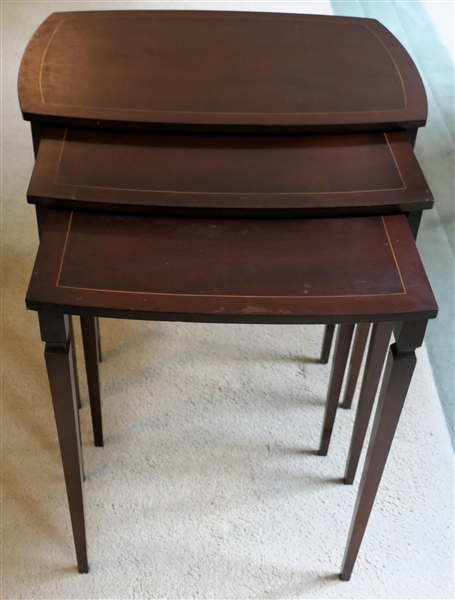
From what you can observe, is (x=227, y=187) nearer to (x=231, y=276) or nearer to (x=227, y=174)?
(x=227, y=174)

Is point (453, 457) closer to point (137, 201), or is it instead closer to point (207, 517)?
point (207, 517)

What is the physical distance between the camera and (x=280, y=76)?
1134mm

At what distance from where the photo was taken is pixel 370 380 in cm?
114

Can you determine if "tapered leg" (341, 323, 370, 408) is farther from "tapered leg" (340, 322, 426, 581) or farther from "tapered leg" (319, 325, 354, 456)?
"tapered leg" (340, 322, 426, 581)

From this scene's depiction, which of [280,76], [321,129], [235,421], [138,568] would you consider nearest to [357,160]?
[321,129]

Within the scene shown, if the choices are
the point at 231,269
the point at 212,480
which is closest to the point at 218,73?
the point at 231,269

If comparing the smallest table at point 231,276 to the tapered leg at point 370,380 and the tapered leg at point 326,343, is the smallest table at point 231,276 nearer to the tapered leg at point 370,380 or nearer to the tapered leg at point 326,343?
the tapered leg at point 370,380

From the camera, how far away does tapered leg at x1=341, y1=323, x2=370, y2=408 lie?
50.8 inches

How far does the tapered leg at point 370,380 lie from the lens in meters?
1.07

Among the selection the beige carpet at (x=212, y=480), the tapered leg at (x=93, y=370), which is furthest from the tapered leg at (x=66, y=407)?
the tapered leg at (x=93, y=370)

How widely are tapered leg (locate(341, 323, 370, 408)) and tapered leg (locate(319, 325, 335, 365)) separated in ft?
A: 0.32

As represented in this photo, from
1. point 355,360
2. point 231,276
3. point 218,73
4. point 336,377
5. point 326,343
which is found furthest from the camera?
point 326,343

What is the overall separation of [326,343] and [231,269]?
0.69 m

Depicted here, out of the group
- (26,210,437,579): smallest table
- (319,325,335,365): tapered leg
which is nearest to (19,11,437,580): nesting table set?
(26,210,437,579): smallest table
